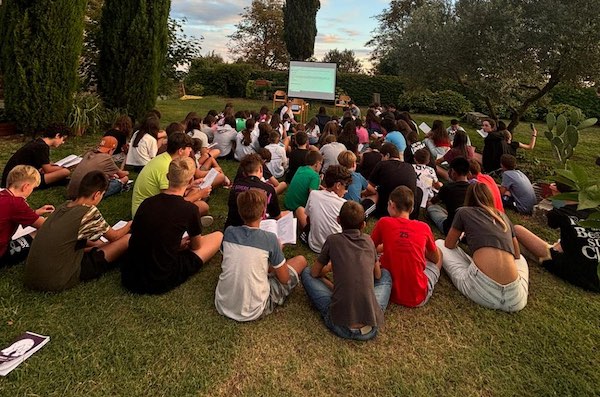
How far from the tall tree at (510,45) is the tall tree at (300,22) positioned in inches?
655

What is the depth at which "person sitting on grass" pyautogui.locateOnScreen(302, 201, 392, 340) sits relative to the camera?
8.99ft

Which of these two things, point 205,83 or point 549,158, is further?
point 205,83

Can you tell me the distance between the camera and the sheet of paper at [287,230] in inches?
145

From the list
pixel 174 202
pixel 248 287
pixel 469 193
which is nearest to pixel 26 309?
pixel 174 202

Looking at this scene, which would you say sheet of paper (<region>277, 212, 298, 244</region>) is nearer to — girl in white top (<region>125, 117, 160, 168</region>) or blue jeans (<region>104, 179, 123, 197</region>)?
blue jeans (<region>104, 179, 123, 197</region>)

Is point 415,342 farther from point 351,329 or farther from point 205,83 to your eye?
point 205,83

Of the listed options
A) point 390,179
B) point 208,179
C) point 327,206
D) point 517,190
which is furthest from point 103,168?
point 517,190

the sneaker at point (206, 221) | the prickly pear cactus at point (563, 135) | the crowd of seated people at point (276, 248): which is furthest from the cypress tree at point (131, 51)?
the prickly pear cactus at point (563, 135)

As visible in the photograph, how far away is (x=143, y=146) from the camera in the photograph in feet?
20.0

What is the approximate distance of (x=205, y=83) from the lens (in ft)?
76.2

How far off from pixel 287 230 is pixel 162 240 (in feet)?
4.19

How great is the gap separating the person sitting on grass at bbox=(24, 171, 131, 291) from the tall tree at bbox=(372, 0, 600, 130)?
8.69m

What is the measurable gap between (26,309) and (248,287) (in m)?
1.85

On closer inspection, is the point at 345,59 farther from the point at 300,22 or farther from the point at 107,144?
the point at 107,144
